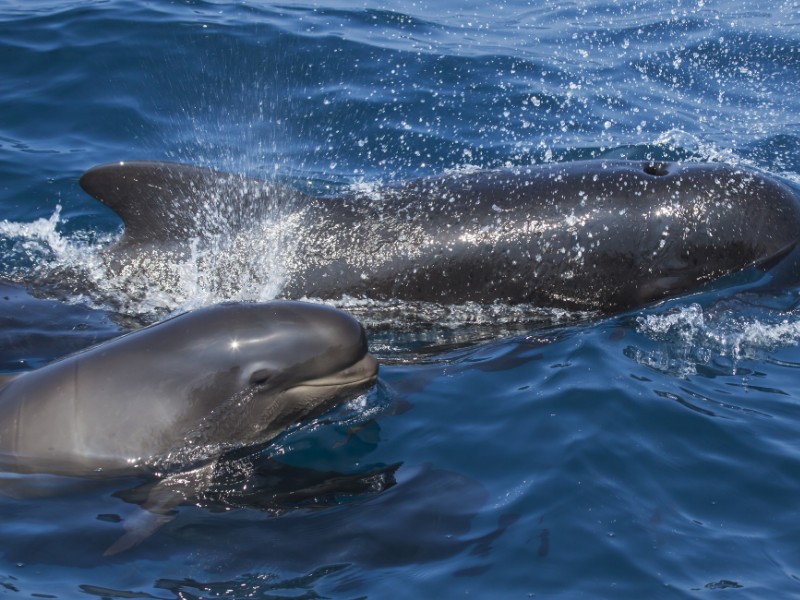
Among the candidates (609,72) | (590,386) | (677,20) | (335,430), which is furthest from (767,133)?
(335,430)

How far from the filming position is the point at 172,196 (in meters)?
9.03

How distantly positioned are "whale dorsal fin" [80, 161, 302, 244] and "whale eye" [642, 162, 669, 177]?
3.06m

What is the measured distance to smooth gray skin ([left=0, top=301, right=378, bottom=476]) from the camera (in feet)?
21.7

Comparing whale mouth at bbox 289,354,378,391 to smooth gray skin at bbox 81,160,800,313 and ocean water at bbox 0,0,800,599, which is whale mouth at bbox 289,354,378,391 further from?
smooth gray skin at bbox 81,160,800,313

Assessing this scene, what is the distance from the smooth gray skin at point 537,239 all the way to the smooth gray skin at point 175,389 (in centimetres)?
234

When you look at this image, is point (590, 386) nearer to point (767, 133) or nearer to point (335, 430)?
point (335, 430)

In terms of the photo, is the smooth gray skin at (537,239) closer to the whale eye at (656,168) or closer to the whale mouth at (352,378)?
the whale eye at (656,168)

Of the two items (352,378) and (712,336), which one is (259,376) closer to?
(352,378)

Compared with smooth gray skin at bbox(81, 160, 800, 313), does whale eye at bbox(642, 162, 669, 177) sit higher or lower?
higher

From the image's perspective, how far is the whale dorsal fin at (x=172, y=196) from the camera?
889 cm

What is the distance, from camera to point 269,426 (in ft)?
22.9

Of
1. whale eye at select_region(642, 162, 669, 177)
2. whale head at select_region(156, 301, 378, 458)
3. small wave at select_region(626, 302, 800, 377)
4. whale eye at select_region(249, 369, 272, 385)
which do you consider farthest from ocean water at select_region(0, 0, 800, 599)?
whale eye at select_region(642, 162, 669, 177)

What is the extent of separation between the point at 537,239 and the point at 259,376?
3307mm

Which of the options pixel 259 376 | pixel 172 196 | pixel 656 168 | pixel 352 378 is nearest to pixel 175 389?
pixel 259 376
